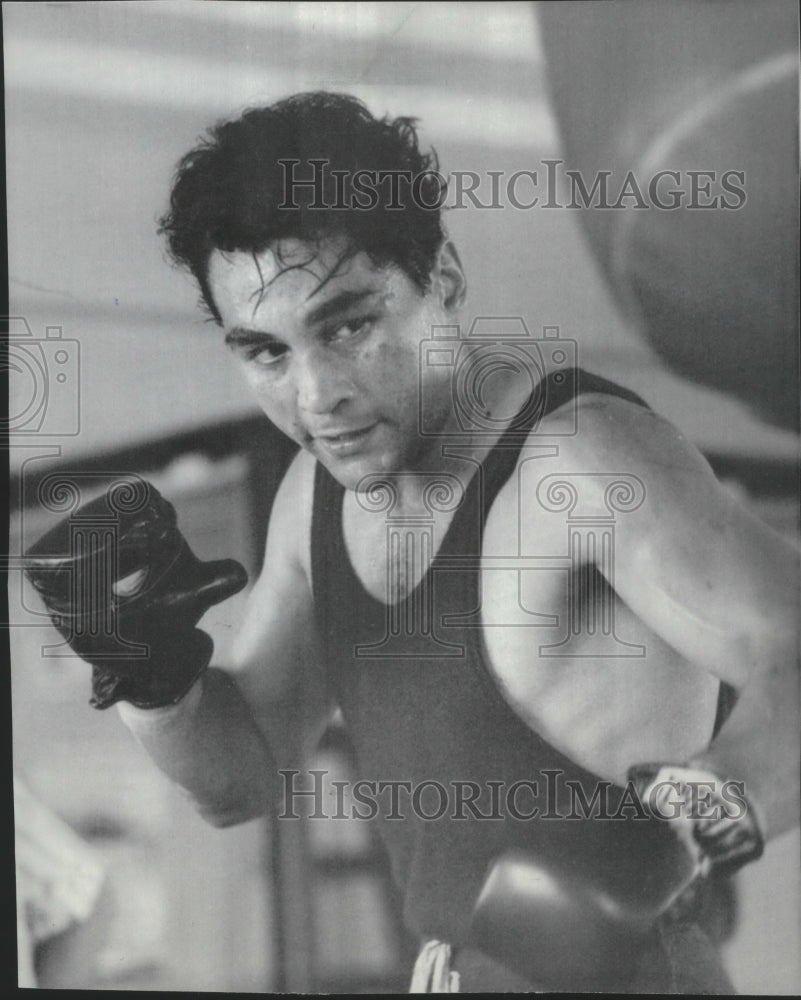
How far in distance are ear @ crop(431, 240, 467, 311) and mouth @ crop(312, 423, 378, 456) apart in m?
0.37

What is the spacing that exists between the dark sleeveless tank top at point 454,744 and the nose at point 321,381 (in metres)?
0.40

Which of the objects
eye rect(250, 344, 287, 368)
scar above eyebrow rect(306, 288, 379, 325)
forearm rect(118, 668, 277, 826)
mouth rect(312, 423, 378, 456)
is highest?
scar above eyebrow rect(306, 288, 379, 325)

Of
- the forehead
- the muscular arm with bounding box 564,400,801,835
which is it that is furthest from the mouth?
the muscular arm with bounding box 564,400,801,835

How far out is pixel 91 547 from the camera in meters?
3.06

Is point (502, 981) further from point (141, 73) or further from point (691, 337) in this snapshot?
point (141, 73)

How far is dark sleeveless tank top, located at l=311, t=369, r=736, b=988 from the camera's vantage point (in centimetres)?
297

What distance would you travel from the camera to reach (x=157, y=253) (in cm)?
306

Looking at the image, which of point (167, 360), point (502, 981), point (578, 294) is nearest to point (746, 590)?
point (578, 294)

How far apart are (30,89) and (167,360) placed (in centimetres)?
80

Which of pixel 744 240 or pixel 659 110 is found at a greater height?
pixel 659 110

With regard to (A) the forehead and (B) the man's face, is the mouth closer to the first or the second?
(B) the man's face

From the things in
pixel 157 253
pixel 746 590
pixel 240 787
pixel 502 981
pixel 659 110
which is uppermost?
pixel 659 110

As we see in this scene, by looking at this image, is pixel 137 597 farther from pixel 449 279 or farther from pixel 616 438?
pixel 616 438

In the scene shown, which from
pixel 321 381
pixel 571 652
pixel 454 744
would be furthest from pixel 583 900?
pixel 321 381
